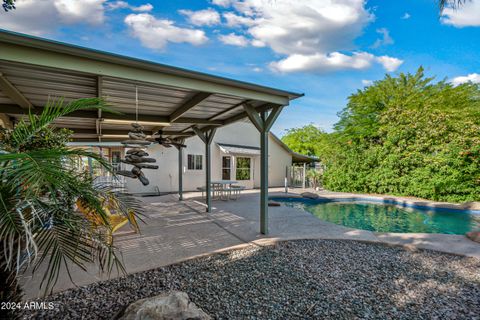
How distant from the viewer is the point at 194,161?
13.6 metres

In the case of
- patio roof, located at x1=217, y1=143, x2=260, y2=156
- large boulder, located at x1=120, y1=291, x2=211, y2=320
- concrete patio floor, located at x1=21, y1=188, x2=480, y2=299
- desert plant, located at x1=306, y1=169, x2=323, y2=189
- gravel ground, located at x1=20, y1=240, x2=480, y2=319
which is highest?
patio roof, located at x1=217, y1=143, x2=260, y2=156

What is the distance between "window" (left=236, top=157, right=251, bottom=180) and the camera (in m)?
14.9

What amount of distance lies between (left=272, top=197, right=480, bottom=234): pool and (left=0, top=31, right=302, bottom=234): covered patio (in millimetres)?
4407

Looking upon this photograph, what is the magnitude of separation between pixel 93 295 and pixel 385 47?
1732cm

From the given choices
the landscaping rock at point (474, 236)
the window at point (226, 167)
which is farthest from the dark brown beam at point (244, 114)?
the window at point (226, 167)

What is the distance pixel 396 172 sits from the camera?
11906 millimetres

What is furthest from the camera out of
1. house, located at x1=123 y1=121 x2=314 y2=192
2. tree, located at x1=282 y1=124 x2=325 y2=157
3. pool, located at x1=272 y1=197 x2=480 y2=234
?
tree, located at x1=282 y1=124 x2=325 y2=157

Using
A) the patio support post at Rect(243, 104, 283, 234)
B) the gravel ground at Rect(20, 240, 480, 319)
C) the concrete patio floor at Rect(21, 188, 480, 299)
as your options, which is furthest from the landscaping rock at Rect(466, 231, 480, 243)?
the patio support post at Rect(243, 104, 283, 234)

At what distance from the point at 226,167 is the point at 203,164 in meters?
1.54

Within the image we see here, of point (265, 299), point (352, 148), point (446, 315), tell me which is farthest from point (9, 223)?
point (352, 148)

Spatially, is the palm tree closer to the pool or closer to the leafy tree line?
the pool

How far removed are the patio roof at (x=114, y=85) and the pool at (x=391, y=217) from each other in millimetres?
5260

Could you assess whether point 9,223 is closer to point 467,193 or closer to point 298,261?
point 298,261

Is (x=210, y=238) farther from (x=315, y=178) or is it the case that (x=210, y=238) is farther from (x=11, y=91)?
(x=315, y=178)
